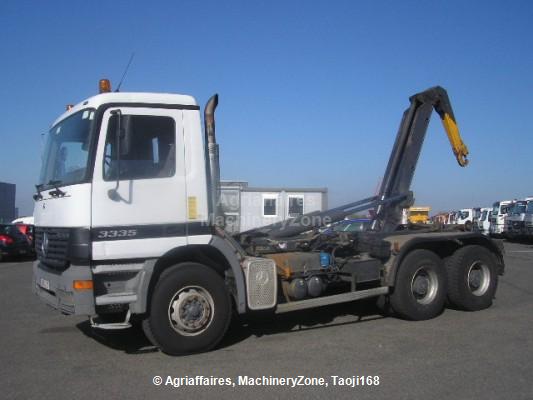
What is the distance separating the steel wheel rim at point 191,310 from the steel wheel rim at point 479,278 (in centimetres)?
466

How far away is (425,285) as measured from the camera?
26.3 ft

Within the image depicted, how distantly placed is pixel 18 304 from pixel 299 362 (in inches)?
251

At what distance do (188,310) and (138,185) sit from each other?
1.53 metres

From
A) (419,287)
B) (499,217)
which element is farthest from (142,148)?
(499,217)

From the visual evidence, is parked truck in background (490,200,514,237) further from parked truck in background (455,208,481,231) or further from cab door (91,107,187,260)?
cab door (91,107,187,260)

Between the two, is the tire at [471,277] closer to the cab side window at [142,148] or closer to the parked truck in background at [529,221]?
the cab side window at [142,148]

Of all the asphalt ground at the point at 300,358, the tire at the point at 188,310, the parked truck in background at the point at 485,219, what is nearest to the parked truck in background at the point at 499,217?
the parked truck in background at the point at 485,219

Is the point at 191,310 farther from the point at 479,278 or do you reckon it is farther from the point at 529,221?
the point at 529,221

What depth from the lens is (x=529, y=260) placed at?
59.3 feet

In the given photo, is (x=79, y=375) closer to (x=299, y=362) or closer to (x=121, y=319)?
(x=121, y=319)

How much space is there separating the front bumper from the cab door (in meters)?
0.25

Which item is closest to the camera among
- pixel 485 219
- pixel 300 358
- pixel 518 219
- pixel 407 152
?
pixel 300 358

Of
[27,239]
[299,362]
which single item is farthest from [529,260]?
[27,239]

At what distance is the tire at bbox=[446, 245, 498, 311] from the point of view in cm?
835
